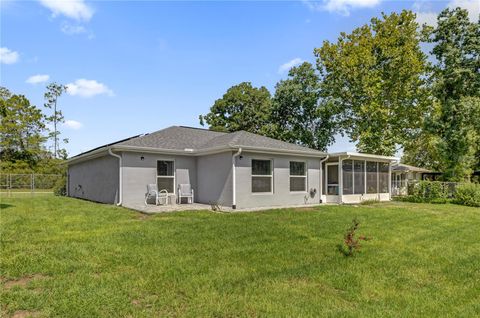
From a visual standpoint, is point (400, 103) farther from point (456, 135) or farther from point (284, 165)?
point (284, 165)

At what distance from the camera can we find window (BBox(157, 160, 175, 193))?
13.2 m

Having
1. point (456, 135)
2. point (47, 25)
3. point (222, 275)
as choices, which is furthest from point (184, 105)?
point (456, 135)

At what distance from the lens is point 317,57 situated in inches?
1019

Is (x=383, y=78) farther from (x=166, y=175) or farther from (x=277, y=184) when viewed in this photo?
(x=166, y=175)

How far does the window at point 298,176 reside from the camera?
14.2 meters

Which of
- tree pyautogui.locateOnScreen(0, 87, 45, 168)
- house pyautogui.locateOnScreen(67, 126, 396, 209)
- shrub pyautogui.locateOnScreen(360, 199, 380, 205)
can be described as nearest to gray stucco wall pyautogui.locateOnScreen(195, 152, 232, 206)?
house pyautogui.locateOnScreen(67, 126, 396, 209)

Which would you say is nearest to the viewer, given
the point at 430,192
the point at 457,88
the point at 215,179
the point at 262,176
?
the point at 215,179

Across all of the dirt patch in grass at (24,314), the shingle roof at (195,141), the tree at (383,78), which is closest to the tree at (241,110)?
the tree at (383,78)

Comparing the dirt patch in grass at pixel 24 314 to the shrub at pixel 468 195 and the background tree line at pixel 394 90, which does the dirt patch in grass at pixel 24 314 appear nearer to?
the shrub at pixel 468 195

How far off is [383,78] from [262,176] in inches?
618

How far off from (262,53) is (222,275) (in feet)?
41.3

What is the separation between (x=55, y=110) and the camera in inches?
1506

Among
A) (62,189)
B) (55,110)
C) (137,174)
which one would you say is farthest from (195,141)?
(55,110)

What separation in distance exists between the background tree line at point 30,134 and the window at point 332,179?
28227mm
